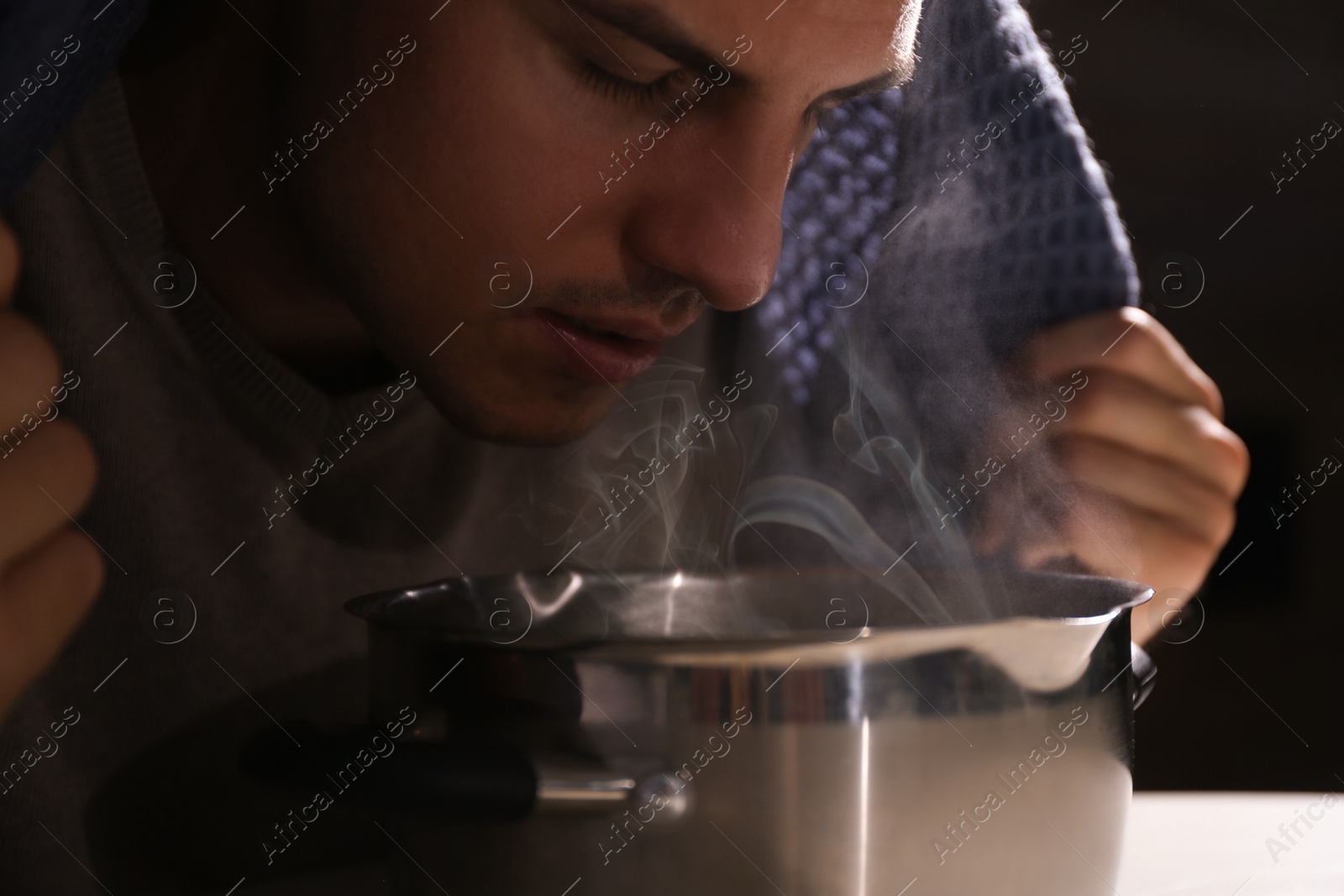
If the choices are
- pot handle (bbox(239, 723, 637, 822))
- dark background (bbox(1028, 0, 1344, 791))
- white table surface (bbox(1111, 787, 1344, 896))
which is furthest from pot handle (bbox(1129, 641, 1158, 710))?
dark background (bbox(1028, 0, 1344, 791))

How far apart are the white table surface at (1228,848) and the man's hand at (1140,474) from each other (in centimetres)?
22

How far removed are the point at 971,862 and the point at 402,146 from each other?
0.43 m

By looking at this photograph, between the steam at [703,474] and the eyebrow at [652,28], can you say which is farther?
the steam at [703,474]

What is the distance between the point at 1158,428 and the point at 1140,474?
0.03 m

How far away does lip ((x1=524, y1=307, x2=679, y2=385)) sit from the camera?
53 cm

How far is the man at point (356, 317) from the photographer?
1.51ft

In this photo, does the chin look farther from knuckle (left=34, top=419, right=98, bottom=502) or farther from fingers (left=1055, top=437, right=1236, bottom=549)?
fingers (left=1055, top=437, right=1236, bottom=549)

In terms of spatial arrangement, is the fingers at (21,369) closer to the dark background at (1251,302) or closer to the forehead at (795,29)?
the forehead at (795,29)

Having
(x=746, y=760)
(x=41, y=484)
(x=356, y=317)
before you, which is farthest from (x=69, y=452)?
(x=746, y=760)

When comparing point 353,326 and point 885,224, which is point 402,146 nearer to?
point 353,326

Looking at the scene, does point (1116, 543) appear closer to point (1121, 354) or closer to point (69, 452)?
point (1121, 354)

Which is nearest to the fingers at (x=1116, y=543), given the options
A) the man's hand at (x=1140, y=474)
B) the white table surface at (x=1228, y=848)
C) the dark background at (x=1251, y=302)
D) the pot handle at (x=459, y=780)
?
the man's hand at (x=1140, y=474)

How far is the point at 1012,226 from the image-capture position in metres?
0.79

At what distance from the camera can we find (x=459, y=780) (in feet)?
0.82
